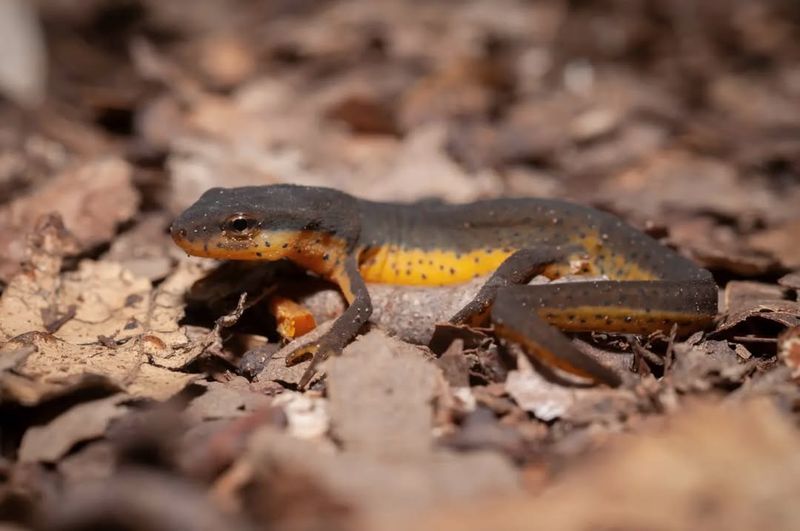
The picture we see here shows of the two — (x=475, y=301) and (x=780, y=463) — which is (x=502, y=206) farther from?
(x=780, y=463)

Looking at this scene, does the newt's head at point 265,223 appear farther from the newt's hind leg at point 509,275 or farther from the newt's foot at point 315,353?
the newt's hind leg at point 509,275

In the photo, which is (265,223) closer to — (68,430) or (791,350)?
(68,430)

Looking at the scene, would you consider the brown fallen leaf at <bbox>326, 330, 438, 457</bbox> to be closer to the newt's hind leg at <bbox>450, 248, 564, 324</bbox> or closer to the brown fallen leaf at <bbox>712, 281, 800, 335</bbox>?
the newt's hind leg at <bbox>450, 248, 564, 324</bbox>

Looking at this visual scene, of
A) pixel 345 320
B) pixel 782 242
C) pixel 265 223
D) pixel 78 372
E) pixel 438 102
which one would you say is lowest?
pixel 782 242

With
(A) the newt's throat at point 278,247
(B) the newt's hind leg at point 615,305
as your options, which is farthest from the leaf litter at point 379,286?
(A) the newt's throat at point 278,247

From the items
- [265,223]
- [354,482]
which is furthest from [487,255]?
[354,482]

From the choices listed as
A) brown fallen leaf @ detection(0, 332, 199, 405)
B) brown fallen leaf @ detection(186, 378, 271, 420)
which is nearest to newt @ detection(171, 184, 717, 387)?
brown fallen leaf @ detection(186, 378, 271, 420)
